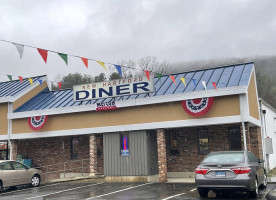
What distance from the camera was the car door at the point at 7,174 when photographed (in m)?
15.5

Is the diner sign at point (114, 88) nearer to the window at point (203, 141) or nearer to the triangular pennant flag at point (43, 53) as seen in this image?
the window at point (203, 141)

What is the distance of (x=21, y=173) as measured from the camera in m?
16.4

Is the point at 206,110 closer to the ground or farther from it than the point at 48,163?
farther from it

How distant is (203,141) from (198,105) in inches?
139

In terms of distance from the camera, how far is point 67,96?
74.6 ft

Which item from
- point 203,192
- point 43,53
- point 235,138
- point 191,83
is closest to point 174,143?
point 235,138

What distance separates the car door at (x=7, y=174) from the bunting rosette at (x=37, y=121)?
4.39m

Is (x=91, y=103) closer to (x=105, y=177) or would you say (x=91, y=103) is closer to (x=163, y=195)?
(x=105, y=177)

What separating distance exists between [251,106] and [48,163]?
1378 cm

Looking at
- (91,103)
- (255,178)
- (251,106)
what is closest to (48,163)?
(91,103)

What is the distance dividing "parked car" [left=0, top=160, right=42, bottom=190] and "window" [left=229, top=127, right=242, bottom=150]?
10776 millimetres

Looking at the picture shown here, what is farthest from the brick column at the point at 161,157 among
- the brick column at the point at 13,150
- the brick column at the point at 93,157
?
the brick column at the point at 13,150

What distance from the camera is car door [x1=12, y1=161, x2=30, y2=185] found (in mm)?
16234

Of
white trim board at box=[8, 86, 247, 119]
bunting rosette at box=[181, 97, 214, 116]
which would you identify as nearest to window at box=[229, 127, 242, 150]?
bunting rosette at box=[181, 97, 214, 116]
